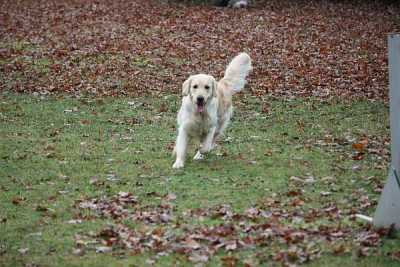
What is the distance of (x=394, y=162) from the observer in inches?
281

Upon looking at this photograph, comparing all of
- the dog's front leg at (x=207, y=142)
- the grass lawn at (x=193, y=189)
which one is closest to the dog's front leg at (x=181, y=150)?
the grass lawn at (x=193, y=189)

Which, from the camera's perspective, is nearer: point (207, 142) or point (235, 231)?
point (235, 231)

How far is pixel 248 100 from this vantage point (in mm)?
16438

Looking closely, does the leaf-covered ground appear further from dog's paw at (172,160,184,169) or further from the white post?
the white post

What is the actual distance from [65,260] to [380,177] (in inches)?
177

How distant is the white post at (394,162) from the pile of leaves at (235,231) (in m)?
0.16

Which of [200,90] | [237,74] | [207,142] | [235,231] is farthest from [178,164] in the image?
[235,231]

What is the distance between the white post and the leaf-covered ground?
30.8ft

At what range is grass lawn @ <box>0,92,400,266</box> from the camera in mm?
6789

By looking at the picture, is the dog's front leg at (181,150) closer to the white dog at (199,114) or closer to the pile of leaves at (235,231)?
the white dog at (199,114)

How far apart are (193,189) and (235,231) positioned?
1883 mm

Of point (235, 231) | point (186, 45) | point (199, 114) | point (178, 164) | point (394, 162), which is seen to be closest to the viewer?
point (394, 162)

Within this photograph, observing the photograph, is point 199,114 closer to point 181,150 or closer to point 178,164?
point 181,150

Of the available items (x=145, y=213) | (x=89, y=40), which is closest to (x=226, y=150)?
(x=145, y=213)
